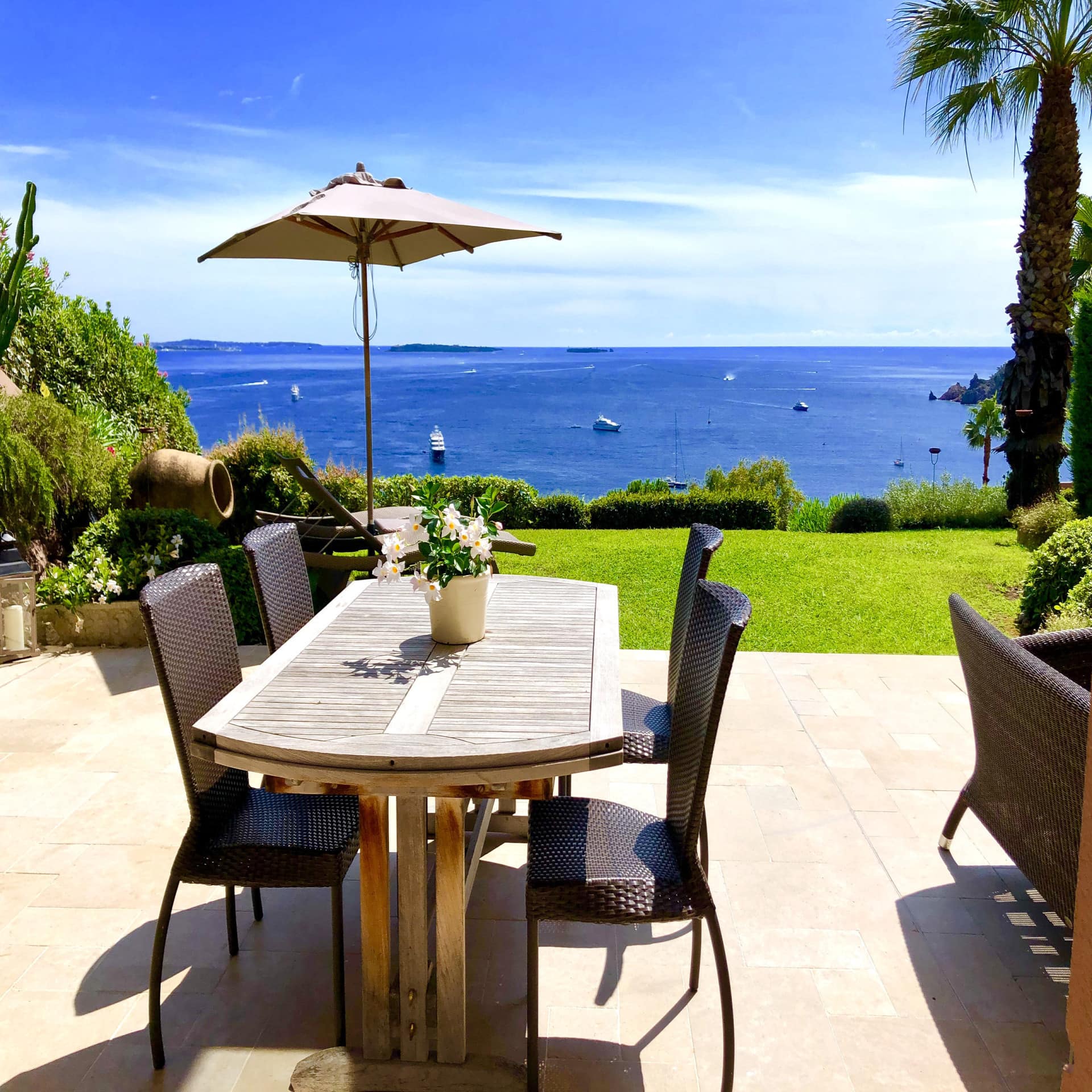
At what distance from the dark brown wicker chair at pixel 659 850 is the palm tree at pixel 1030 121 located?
30.4ft

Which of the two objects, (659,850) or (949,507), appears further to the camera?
(949,507)

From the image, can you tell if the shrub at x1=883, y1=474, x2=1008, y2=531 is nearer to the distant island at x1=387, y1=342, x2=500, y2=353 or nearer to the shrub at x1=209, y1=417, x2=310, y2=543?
the shrub at x1=209, y1=417, x2=310, y2=543

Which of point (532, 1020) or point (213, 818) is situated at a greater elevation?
point (213, 818)

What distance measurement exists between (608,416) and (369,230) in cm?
7383

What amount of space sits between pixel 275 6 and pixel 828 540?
12.9 meters

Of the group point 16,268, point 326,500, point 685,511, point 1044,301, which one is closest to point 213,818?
point 326,500

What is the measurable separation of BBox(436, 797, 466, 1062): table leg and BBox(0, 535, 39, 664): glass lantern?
407 cm

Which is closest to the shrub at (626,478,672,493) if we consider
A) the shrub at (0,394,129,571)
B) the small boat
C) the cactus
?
the shrub at (0,394,129,571)

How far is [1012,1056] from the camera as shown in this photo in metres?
2.09

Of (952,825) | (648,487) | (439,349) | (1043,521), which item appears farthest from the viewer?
(439,349)

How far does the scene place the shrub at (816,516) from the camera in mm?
12148

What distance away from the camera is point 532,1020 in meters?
1.90

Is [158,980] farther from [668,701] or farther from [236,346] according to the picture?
[236,346]

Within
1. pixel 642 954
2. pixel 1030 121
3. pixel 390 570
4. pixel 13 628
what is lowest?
pixel 642 954
